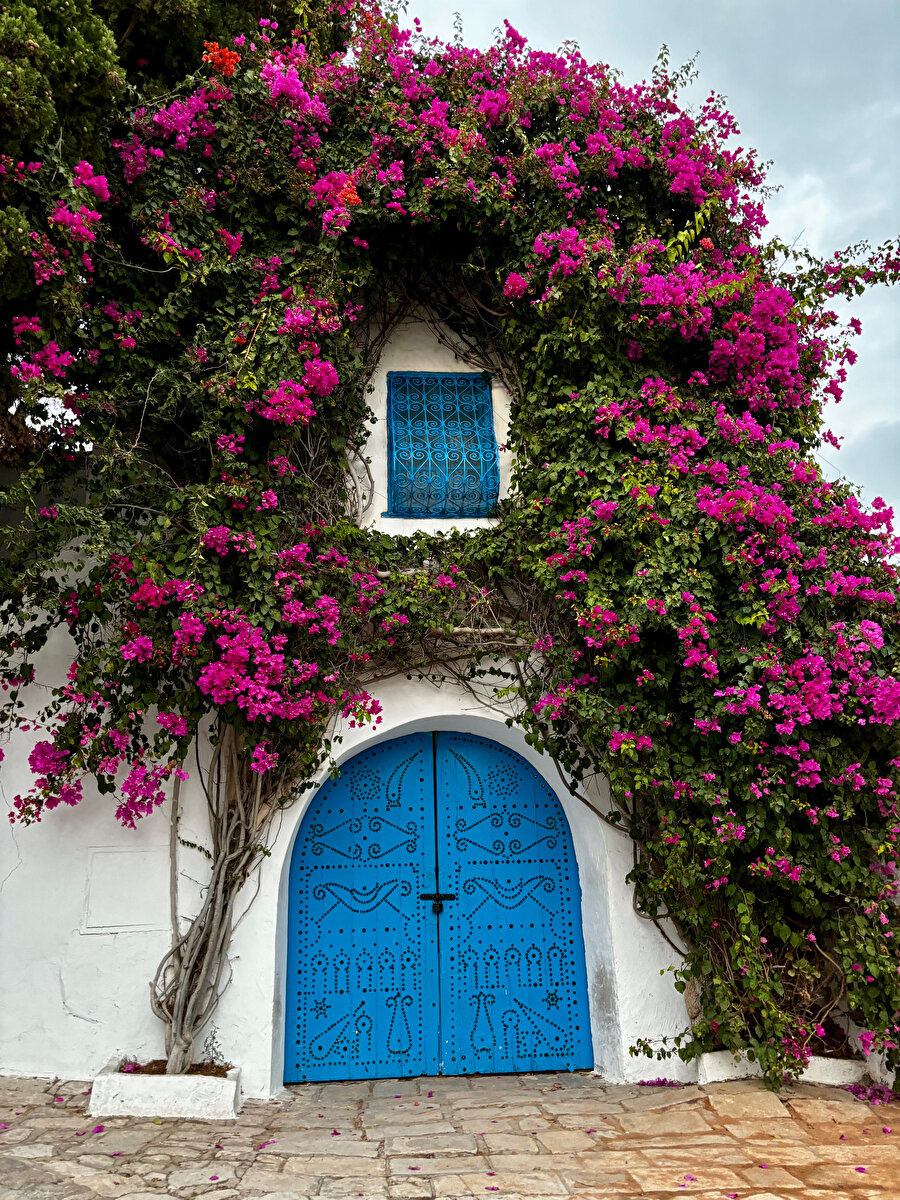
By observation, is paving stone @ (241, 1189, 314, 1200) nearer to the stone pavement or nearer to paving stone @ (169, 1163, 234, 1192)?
the stone pavement

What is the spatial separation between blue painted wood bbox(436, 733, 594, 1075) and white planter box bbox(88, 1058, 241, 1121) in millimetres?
1292

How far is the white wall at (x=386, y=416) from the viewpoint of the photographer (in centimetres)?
492

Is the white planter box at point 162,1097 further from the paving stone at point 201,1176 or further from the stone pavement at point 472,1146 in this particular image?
the paving stone at point 201,1176

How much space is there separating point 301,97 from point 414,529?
2.56 m

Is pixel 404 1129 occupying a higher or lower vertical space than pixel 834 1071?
lower

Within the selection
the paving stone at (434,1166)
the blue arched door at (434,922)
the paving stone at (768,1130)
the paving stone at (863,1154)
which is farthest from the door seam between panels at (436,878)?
the paving stone at (863,1154)

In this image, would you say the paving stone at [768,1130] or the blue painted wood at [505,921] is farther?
the blue painted wood at [505,921]

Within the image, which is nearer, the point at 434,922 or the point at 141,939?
the point at 141,939

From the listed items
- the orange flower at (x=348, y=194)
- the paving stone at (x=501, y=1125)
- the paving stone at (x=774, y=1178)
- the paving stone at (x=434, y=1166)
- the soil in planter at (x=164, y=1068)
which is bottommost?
the paving stone at (x=774, y=1178)

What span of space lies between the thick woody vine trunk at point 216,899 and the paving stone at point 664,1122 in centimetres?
201

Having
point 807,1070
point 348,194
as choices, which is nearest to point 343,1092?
point 807,1070

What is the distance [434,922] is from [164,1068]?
152cm

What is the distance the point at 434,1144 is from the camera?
3.27 m

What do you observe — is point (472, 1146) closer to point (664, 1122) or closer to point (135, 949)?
point (664, 1122)
